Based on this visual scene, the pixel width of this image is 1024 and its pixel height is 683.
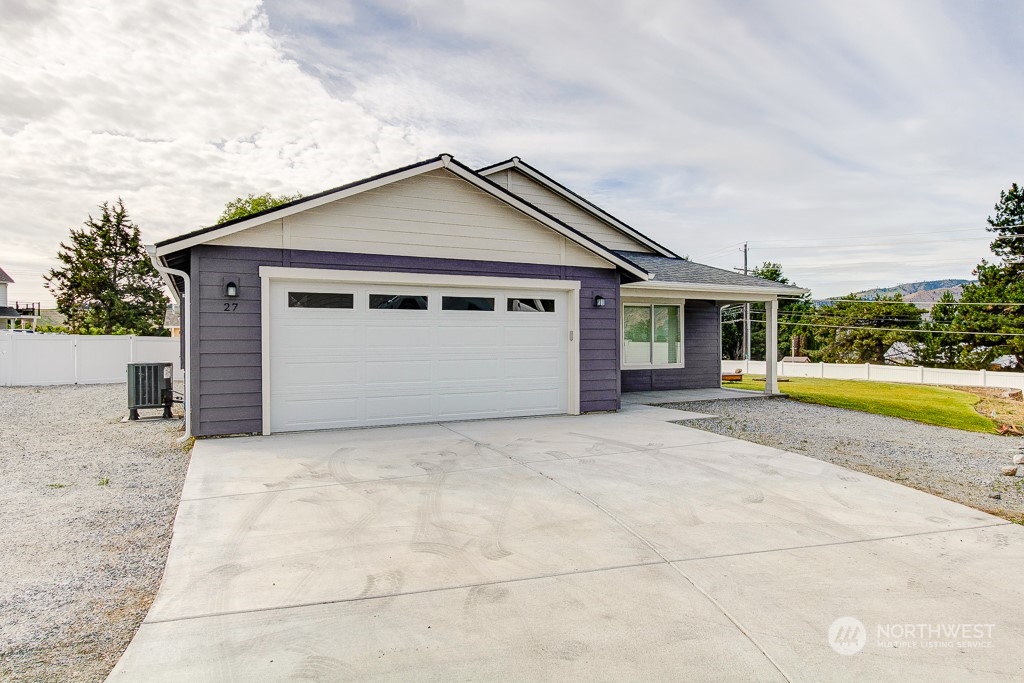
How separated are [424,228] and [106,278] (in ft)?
85.6

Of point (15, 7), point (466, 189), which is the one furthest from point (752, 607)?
point (15, 7)

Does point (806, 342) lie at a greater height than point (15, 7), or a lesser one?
lesser

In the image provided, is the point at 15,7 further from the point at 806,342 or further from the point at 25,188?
the point at 806,342

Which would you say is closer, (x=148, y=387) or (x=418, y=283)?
(x=418, y=283)

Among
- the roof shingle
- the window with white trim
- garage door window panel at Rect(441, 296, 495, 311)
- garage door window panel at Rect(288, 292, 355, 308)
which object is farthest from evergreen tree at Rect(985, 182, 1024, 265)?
garage door window panel at Rect(288, 292, 355, 308)

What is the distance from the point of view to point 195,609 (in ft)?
9.61

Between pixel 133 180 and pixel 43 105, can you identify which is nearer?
pixel 43 105

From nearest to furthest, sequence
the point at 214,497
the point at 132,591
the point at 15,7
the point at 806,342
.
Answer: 1. the point at 132,591
2. the point at 214,497
3. the point at 15,7
4. the point at 806,342

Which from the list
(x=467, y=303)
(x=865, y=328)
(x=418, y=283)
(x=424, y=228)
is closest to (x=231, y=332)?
(x=418, y=283)

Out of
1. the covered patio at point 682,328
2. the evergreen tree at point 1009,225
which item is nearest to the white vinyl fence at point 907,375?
the evergreen tree at point 1009,225

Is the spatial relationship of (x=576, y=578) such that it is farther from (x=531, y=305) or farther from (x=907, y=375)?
(x=907, y=375)

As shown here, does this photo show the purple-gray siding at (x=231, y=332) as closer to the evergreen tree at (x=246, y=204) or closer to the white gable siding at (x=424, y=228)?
the white gable siding at (x=424, y=228)

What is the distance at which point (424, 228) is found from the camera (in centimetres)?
866

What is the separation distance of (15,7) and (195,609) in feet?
29.8
